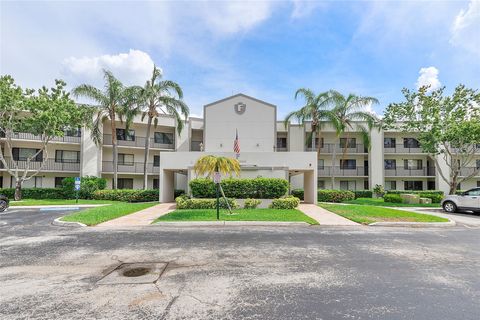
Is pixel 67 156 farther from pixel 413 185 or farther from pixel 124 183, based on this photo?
pixel 413 185

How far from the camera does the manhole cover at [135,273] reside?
17.5ft

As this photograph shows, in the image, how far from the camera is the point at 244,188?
755 inches

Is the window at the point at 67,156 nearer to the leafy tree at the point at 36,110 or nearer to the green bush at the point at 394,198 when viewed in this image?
the leafy tree at the point at 36,110

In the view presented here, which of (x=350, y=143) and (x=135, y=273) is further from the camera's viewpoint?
(x=350, y=143)

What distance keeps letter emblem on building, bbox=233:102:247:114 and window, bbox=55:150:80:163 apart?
60.2ft

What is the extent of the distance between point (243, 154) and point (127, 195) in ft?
38.7

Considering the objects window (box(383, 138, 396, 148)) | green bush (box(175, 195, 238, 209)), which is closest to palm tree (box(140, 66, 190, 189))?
green bush (box(175, 195, 238, 209))

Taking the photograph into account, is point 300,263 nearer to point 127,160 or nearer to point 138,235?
point 138,235

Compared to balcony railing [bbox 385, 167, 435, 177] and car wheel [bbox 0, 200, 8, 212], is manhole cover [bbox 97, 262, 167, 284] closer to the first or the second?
car wheel [bbox 0, 200, 8, 212]

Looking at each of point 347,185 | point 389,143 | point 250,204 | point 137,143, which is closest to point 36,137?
point 137,143

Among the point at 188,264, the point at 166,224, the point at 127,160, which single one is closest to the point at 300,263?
the point at 188,264

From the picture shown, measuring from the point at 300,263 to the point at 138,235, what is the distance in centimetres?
605

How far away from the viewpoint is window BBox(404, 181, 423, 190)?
36.4 m

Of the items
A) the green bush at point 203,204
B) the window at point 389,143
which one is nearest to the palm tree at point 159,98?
the green bush at point 203,204
